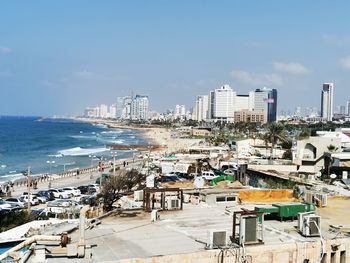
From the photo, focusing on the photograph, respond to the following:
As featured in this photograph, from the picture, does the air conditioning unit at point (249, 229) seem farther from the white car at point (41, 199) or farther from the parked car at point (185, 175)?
the parked car at point (185, 175)

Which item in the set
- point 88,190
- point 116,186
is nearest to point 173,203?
point 116,186

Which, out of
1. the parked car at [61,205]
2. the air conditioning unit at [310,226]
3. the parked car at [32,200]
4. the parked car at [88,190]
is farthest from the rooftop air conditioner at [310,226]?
the parked car at [88,190]

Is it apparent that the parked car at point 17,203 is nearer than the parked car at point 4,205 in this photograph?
No

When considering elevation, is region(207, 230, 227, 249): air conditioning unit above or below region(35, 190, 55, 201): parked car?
above

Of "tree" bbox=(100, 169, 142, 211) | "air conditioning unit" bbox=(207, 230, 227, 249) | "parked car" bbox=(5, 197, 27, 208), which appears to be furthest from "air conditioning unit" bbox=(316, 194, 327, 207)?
"parked car" bbox=(5, 197, 27, 208)

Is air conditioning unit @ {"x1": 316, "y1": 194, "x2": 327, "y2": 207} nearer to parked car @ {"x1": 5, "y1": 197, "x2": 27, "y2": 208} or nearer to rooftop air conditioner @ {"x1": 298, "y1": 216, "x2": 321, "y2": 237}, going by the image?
rooftop air conditioner @ {"x1": 298, "y1": 216, "x2": 321, "y2": 237}
